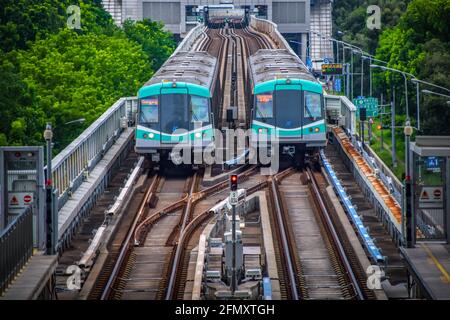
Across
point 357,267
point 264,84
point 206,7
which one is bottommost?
point 357,267

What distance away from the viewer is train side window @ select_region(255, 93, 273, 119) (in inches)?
1882

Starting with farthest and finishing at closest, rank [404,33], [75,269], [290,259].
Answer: [404,33] → [290,259] → [75,269]

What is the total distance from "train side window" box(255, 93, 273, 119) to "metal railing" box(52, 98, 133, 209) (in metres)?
5.58

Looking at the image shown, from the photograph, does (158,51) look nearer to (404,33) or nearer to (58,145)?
(404,33)

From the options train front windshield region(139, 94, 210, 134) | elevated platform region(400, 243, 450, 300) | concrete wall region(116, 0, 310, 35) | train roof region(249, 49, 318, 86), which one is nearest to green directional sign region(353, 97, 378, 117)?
train roof region(249, 49, 318, 86)

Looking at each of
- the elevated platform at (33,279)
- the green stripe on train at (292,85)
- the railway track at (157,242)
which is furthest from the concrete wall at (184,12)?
the elevated platform at (33,279)

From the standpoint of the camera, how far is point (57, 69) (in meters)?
66.4

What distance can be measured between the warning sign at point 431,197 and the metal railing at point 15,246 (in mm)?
8984

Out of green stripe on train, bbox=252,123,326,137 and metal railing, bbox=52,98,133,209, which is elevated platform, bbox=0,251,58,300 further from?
green stripe on train, bbox=252,123,326,137

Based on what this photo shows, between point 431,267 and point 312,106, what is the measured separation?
19333 mm
